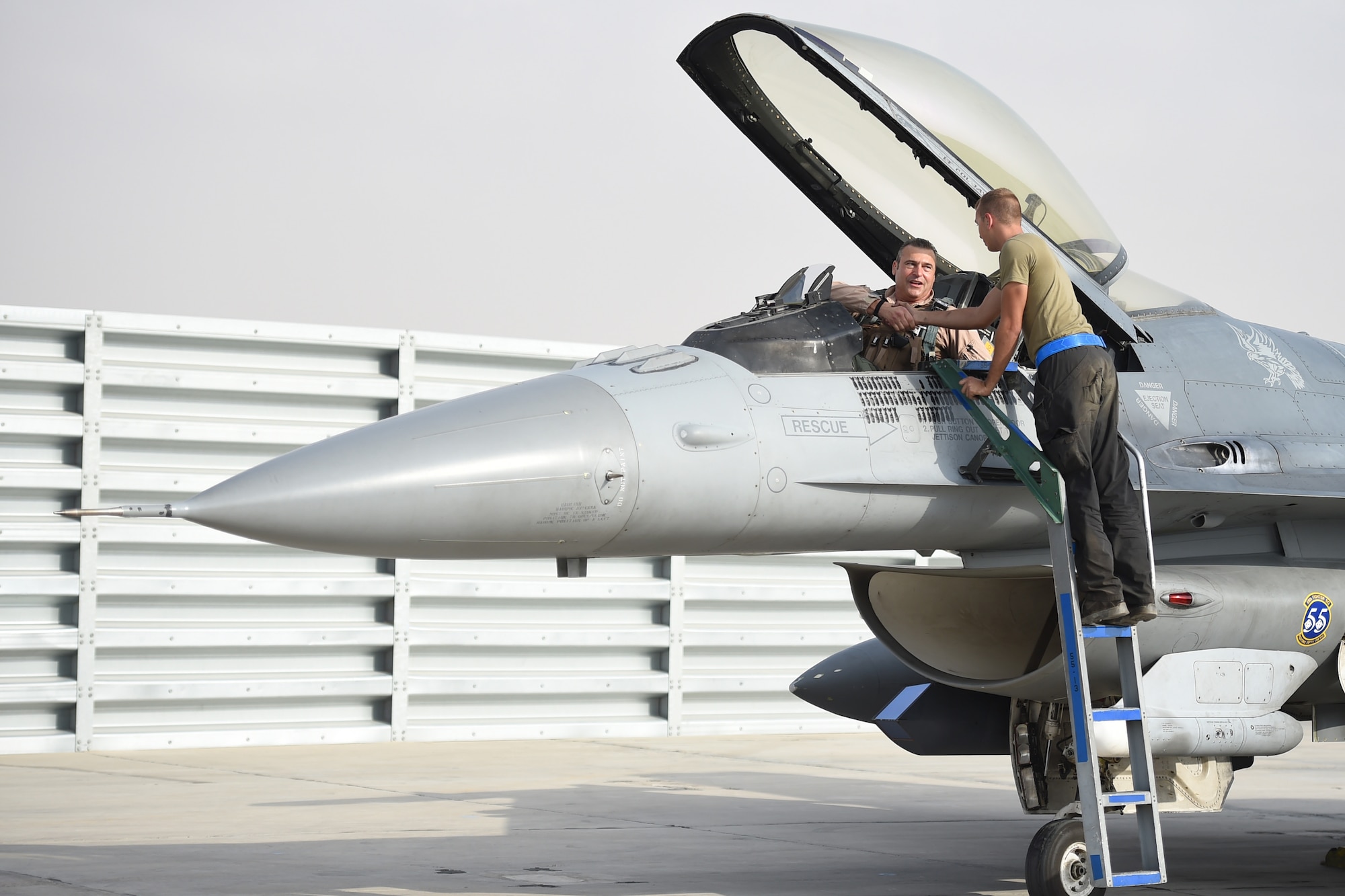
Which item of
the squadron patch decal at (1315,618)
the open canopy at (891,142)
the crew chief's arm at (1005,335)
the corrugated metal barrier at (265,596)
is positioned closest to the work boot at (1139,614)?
the crew chief's arm at (1005,335)

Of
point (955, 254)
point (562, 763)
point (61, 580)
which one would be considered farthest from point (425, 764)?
point (955, 254)

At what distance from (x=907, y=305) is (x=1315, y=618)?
78.3 inches

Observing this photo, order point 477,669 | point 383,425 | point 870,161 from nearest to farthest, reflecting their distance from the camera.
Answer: point 383,425
point 870,161
point 477,669

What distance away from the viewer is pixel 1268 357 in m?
6.03

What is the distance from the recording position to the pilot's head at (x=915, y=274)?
5.42 metres

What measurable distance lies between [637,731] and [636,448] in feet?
25.5

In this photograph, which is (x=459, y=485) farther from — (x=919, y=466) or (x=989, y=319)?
(x=989, y=319)

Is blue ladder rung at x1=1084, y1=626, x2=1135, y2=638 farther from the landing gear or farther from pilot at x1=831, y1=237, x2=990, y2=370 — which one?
pilot at x1=831, y1=237, x2=990, y2=370

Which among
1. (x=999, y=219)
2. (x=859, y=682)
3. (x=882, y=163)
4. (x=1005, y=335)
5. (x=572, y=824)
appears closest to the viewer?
(x=1005, y=335)

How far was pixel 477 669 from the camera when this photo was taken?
1138 cm

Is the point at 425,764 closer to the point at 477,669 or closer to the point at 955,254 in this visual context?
the point at 477,669

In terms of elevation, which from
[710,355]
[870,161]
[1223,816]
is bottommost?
[1223,816]

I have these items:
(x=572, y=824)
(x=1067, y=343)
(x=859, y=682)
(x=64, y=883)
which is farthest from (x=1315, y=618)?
(x=64, y=883)

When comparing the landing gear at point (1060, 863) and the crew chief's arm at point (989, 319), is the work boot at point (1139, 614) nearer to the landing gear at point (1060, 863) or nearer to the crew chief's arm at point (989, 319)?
the landing gear at point (1060, 863)
